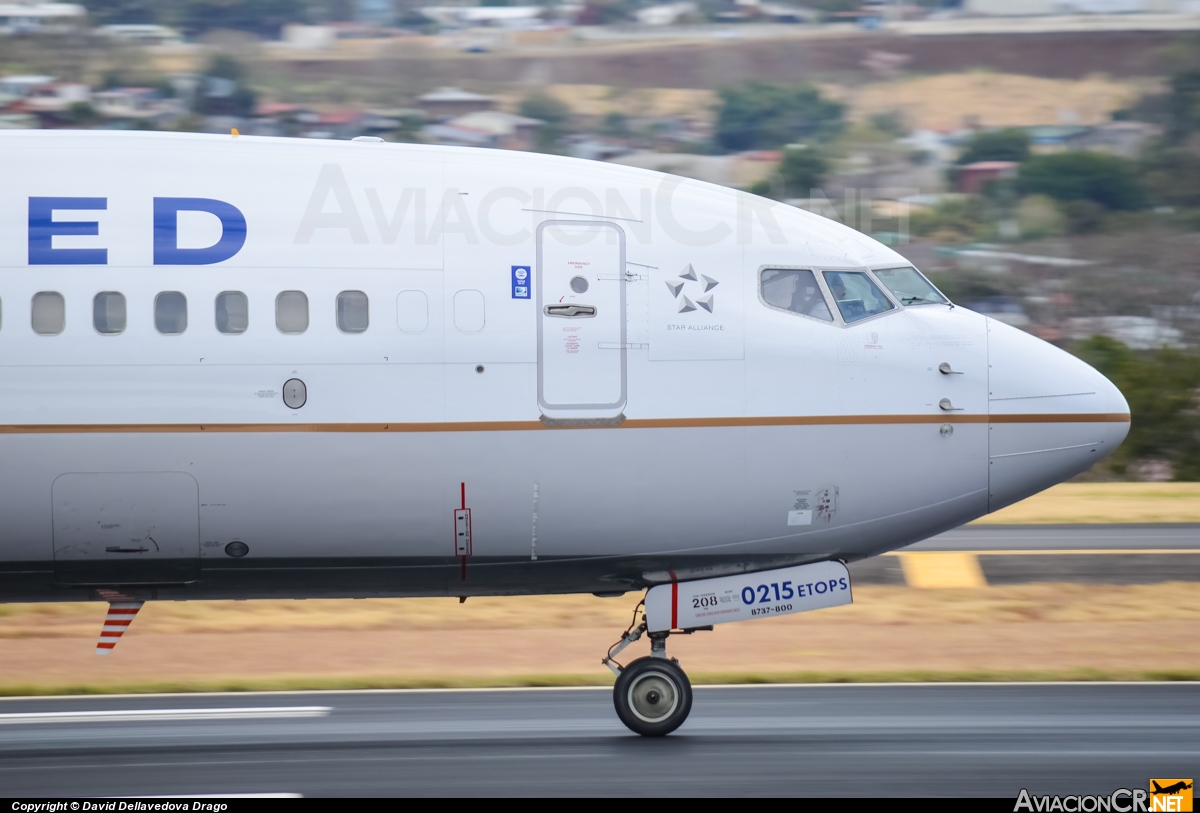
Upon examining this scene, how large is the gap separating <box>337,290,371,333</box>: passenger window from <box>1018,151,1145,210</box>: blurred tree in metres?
75.1

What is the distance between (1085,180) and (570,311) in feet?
249

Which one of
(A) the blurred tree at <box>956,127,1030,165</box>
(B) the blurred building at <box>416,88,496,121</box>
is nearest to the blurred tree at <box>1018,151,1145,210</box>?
(A) the blurred tree at <box>956,127,1030,165</box>

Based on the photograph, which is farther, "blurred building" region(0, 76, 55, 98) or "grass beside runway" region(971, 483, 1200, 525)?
"blurred building" region(0, 76, 55, 98)

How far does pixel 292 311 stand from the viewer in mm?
9969

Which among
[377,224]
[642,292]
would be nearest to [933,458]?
[642,292]

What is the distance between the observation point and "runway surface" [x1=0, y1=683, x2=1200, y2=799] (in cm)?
1007

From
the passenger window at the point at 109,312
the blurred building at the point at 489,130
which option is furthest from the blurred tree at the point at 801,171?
the passenger window at the point at 109,312

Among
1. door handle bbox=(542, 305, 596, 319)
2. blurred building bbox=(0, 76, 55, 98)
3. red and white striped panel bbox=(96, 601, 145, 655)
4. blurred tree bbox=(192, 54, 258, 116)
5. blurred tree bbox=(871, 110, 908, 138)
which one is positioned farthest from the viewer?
blurred tree bbox=(871, 110, 908, 138)

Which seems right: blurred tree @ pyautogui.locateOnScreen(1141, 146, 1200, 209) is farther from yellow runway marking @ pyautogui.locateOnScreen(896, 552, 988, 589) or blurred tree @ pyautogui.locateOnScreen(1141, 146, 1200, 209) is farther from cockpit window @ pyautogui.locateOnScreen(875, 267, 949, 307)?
cockpit window @ pyautogui.locateOnScreen(875, 267, 949, 307)

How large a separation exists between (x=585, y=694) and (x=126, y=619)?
489 centimetres

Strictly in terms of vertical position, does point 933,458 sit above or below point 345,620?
above

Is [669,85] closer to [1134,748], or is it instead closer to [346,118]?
[346,118]

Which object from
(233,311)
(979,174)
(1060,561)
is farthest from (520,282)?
(979,174)

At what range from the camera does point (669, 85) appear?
10369 centimetres
